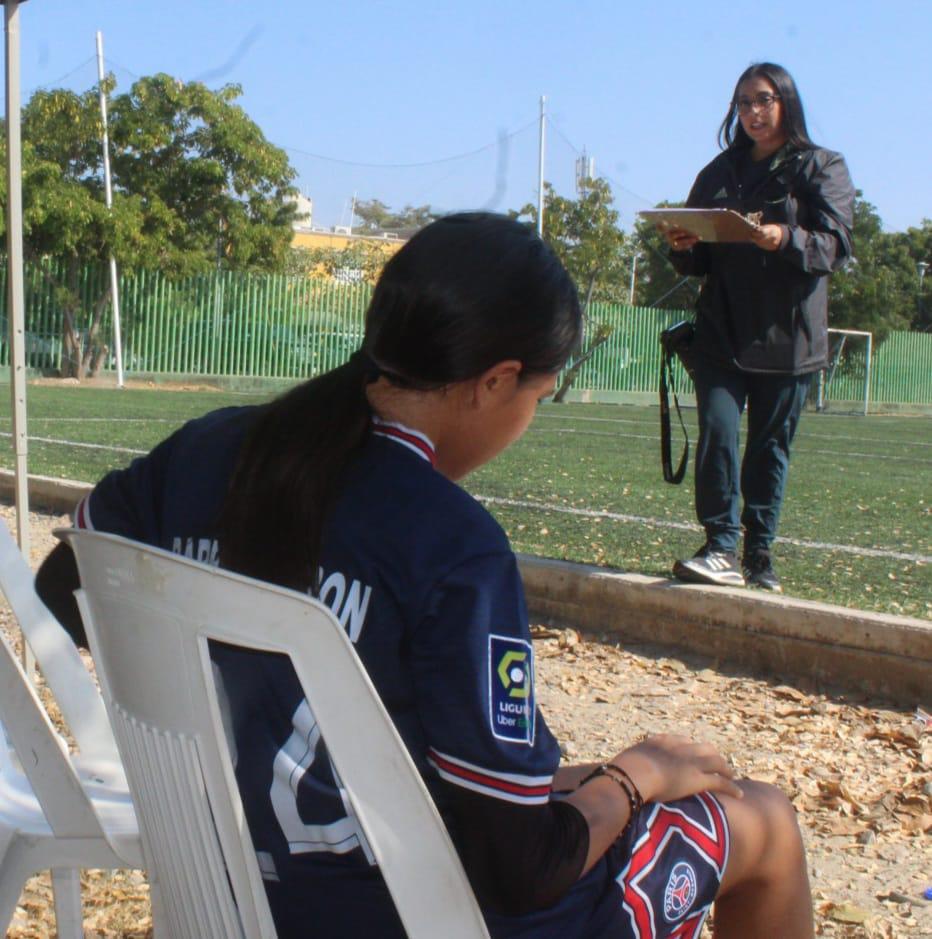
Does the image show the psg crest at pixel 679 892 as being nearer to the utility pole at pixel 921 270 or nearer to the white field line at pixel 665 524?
the white field line at pixel 665 524

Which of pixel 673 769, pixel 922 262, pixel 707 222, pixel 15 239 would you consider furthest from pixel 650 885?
pixel 922 262

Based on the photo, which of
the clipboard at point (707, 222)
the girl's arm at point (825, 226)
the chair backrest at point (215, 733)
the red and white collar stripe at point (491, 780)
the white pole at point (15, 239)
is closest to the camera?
the chair backrest at point (215, 733)

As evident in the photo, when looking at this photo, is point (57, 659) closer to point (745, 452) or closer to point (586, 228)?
point (745, 452)

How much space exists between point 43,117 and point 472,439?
85.2 ft

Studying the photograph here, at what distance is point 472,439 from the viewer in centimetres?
167

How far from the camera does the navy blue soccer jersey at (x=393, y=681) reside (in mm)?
1342

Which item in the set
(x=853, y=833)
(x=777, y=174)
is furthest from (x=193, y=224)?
(x=853, y=833)

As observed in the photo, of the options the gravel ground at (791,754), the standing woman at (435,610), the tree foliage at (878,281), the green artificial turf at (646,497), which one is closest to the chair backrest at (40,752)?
the standing woman at (435,610)

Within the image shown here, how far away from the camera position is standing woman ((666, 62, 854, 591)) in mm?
4820

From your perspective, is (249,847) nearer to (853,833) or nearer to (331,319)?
(853,833)

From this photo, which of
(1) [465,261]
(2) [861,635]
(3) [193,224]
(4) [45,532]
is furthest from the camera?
(3) [193,224]

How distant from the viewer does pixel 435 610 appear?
1.36 m

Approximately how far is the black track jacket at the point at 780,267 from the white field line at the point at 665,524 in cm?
155

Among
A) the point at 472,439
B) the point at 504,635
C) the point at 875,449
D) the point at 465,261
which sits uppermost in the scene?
the point at 465,261
